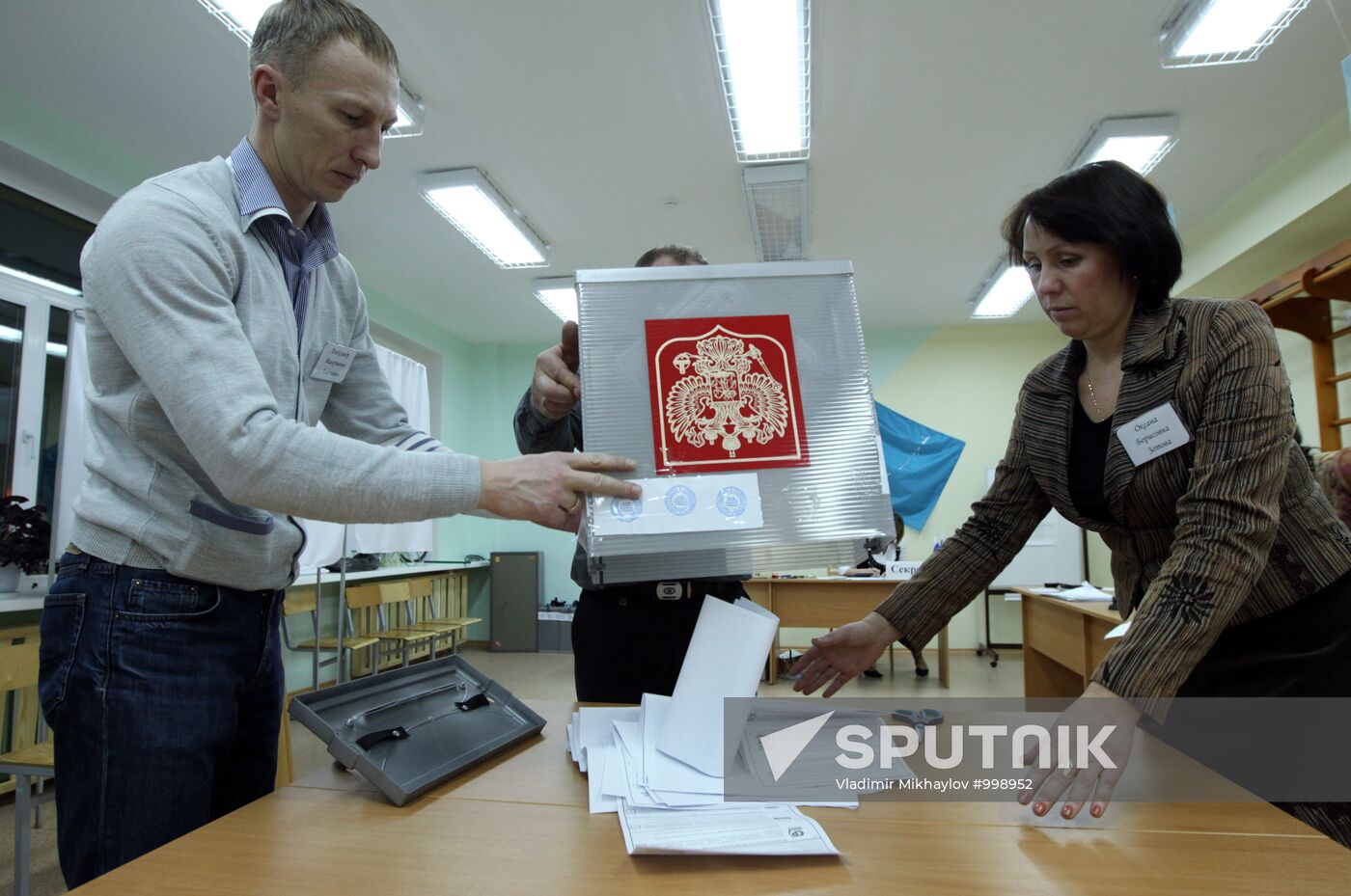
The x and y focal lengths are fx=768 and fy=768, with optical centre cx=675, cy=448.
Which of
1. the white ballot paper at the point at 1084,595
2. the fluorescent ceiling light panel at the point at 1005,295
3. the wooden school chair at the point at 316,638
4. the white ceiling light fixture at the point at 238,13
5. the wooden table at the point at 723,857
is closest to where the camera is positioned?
the wooden table at the point at 723,857

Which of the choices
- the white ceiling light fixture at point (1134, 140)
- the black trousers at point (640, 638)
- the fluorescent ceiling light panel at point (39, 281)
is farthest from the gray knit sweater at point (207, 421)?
the white ceiling light fixture at point (1134, 140)

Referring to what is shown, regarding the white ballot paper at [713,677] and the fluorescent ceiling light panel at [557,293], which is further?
the fluorescent ceiling light panel at [557,293]

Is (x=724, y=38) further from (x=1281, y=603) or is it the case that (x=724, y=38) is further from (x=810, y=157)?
(x=1281, y=603)

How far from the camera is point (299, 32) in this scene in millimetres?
943

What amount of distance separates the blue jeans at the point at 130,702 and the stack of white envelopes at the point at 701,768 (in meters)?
0.43

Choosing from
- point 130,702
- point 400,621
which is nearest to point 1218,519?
point 130,702

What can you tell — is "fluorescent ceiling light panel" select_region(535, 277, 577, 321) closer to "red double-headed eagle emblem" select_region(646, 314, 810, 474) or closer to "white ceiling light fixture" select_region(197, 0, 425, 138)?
"white ceiling light fixture" select_region(197, 0, 425, 138)

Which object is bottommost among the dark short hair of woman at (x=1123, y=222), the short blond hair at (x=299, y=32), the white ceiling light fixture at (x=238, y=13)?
the dark short hair of woman at (x=1123, y=222)

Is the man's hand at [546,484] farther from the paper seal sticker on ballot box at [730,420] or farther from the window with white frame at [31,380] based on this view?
the window with white frame at [31,380]

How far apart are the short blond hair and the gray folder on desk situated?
2.51ft

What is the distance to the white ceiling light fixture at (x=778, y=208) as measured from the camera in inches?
158

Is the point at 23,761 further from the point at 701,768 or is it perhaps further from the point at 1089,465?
the point at 1089,465

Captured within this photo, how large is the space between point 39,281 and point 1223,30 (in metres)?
5.24

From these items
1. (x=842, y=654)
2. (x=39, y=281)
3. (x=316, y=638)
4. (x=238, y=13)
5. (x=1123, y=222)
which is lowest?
(x=316, y=638)
